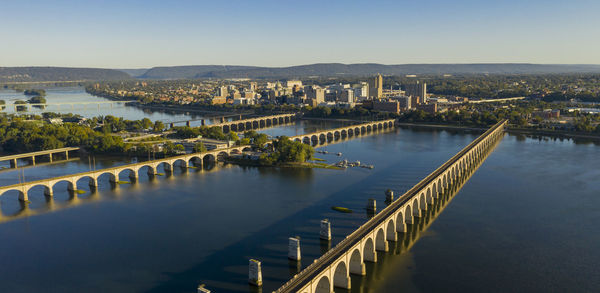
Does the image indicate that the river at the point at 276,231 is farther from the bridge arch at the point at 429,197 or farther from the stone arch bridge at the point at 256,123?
the stone arch bridge at the point at 256,123

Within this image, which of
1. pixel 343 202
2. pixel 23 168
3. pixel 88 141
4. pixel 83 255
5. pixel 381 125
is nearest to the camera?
pixel 83 255

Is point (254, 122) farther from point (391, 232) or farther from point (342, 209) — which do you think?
point (391, 232)

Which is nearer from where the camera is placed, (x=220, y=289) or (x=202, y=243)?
(x=220, y=289)

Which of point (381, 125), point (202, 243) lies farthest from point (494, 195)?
point (381, 125)

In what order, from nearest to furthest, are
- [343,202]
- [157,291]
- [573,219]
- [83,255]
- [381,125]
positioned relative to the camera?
[157,291]
[83,255]
[573,219]
[343,202]
[381,125]

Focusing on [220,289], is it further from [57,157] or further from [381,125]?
[381,125]

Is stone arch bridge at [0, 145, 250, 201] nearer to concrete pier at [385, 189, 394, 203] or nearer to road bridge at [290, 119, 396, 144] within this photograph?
road bridge at [290, 119, 396, 144]

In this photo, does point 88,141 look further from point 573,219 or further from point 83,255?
point 573,219

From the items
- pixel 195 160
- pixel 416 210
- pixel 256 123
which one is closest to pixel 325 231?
pixel 416 210
